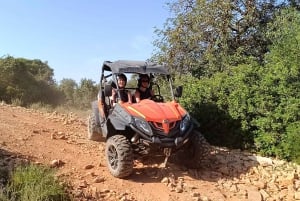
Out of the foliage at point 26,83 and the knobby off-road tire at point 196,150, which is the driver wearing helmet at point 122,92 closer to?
the knobby off-road tire at point 196,150

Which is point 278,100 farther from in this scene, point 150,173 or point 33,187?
point 33,187

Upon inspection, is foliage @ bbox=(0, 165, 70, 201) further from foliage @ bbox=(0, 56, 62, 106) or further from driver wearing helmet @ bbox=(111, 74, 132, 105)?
foliage @ bbox=(0, 56, 62, 106)

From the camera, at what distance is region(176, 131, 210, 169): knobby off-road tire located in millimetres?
7461

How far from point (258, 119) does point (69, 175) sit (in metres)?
4.29

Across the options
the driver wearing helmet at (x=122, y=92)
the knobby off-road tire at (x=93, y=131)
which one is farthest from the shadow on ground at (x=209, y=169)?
the knobby off-road tire at (x=93, y=131)

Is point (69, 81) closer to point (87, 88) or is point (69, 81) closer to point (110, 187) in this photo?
point (87, 88)

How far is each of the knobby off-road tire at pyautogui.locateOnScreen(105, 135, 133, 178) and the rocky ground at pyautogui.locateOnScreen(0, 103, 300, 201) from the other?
143 mm

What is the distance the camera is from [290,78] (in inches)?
337

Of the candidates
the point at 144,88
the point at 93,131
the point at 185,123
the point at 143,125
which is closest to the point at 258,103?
the point at 185,123

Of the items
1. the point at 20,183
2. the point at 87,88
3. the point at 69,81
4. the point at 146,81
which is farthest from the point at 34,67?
the point at 20,183

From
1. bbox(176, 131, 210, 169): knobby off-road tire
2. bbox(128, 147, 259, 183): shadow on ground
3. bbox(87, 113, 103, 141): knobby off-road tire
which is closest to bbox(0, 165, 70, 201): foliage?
bbox(128, 147, 259, 183): shadow on ground

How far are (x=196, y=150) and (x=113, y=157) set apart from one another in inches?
61.1

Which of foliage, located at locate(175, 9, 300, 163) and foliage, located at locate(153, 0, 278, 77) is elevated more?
foliage, located at locate(153, 0, 278, 77)

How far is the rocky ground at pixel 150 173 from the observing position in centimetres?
634
